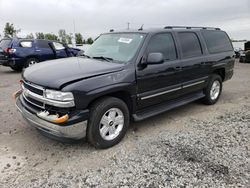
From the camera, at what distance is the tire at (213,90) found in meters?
5.82

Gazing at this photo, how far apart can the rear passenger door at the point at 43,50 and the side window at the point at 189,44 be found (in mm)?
8738

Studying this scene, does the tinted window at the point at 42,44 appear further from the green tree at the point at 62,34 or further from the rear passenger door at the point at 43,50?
the green tree at the point at 62,34

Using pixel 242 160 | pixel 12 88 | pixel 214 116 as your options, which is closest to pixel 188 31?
pixel 214 116

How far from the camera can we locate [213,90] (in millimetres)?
6074

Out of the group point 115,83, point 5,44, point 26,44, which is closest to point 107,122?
point 115,83

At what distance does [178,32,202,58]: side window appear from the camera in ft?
16.1

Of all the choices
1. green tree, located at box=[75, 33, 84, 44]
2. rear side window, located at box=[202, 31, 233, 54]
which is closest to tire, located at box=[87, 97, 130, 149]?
rear side window, located at box=[202, 31, 233, 54]

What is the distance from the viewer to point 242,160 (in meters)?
3.37

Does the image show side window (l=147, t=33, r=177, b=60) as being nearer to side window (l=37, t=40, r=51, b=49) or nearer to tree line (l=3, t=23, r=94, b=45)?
side window (l=37, t=40, r=51, b=49)

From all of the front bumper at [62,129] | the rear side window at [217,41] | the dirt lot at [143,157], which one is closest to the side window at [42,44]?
the dirt lot at [143,157]

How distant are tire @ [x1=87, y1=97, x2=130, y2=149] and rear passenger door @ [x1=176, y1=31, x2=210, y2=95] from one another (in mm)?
1741

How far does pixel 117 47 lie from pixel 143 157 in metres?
2.04

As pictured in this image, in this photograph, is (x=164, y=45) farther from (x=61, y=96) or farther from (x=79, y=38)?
(x=79, y=38)

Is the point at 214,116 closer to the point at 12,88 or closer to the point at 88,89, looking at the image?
the point at 88,89
